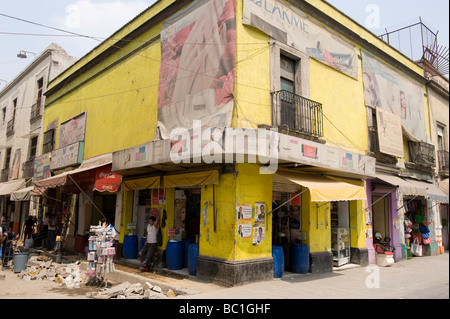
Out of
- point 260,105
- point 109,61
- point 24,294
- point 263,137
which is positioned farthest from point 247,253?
point 109,61

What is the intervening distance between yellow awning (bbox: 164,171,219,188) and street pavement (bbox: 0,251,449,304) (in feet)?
8.25

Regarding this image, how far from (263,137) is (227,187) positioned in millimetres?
1703

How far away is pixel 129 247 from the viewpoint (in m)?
11.7

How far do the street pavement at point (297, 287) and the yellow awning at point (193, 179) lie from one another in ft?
8.25

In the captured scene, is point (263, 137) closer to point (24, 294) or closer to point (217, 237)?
point (217, 237)

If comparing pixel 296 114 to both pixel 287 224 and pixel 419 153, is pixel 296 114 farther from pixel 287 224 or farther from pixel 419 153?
pixel 419 153

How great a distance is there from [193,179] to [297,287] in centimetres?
377

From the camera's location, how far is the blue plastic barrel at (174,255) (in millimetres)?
9797

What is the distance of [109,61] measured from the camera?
557 inches

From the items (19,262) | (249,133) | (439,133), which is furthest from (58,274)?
(439,133)

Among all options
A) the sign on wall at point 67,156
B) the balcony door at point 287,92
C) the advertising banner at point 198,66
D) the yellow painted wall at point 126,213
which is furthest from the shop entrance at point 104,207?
the balcony door at point 287,92

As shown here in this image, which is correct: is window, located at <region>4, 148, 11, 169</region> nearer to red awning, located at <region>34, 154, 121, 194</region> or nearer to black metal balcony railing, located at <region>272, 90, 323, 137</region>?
red awning, located at <region>34, 154, 121, 194</region>

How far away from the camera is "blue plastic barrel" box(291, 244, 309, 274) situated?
9.62m
